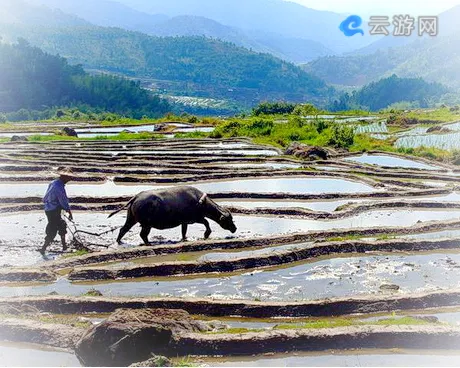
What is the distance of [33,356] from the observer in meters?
6.69

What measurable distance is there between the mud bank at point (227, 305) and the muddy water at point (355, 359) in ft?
4.42

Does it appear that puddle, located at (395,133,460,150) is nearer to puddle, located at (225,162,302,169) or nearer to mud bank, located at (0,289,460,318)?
puddle, located at (225,162,302,169)

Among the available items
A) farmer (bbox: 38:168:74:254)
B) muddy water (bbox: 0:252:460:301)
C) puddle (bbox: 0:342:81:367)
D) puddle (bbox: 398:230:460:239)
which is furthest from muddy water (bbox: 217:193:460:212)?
puddle (bbox: 0:342:81:367)

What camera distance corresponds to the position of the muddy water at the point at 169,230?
1155 cm

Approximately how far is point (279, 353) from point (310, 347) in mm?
→ 390

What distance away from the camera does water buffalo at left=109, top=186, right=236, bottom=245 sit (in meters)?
11.6

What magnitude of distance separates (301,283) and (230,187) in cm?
1034

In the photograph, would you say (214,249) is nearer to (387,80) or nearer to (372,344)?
(372,344)

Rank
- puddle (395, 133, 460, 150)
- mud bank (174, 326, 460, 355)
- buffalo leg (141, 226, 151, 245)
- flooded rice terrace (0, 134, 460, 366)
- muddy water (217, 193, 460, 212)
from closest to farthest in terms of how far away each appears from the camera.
→ 1. mud bank (174, 326, 460, 355)
2. flooded rice terrace (0, 134, 460, 366)
3. buffalo leg (141, 226, 151, 245)
4. muddy water (217, 193, 460, 212)
5. puddle (395, 133, 460, 150)

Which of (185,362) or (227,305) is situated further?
(227,305)

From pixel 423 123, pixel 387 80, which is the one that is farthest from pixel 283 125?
pixel 387 80

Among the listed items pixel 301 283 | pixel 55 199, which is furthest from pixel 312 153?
pixel 301 283

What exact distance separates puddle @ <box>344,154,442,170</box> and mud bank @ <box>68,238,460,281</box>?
549 inches

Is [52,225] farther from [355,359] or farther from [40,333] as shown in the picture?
[355,359]
